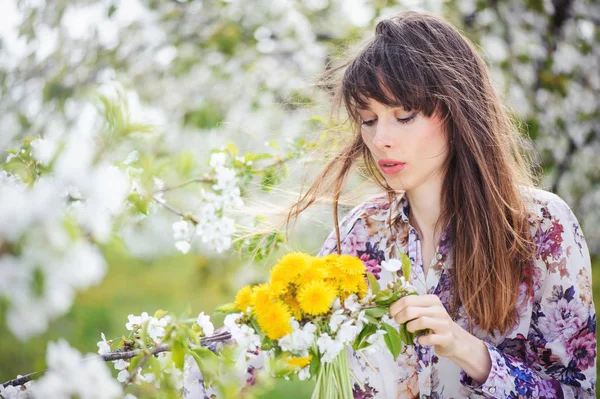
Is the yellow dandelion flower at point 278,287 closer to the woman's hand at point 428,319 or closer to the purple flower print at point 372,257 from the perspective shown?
the woman's hand at point 428,319

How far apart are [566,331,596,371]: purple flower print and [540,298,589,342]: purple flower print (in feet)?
0.05

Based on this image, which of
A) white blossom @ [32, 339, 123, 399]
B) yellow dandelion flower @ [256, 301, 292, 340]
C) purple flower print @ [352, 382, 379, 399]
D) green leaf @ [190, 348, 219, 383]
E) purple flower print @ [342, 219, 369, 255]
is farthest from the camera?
purple flower print @ [342, 219, 369, 255]

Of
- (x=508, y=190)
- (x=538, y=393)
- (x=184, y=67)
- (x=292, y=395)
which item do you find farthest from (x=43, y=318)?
(x=292, y=395)

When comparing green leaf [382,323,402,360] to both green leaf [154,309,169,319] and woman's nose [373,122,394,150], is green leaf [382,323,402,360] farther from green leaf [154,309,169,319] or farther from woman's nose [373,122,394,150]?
woman's nose [373,122,394,150]

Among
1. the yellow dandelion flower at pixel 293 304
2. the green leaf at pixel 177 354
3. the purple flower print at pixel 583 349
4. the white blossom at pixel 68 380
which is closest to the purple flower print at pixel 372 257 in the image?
the purple flower print at pixel 583 349

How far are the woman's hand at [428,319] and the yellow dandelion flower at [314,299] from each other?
14 cm

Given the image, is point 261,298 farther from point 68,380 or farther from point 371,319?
point 68,380

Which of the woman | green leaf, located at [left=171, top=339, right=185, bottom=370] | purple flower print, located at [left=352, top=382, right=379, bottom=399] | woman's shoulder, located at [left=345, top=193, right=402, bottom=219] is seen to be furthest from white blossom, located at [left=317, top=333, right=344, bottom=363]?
woman's shoulder, located at [left=345, top=193, right=402, bottom=219]

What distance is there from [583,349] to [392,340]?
2.08 feet

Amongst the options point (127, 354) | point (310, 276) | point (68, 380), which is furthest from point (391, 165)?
point (68, 380)

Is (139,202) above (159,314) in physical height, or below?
above

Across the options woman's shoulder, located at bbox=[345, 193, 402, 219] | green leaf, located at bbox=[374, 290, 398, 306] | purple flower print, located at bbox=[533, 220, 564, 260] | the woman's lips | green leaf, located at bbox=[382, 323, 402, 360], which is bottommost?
woman's shoulder, located at bbox=[345, 193, 402, 219]

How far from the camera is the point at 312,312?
2.81 ft

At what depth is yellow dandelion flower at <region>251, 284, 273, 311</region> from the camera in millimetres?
856
